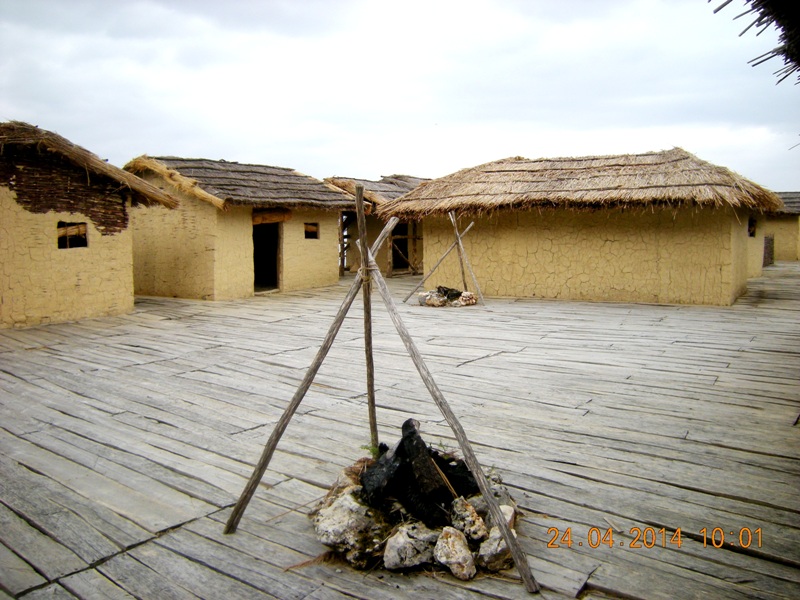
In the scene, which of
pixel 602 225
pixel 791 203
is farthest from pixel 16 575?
pixel 791 203

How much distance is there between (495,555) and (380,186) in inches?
624

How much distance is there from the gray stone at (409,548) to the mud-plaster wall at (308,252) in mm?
11367

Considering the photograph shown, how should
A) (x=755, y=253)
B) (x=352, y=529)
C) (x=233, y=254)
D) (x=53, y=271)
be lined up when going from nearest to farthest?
(x=352, y=529) → (x=53, y=271) → (x=233, y=254) → (x=755, y=253)

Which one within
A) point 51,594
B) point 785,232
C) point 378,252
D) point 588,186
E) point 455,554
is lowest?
point 51,594

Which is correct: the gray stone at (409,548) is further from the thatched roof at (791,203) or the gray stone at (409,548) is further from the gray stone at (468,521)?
the thatched roof at (791,203)

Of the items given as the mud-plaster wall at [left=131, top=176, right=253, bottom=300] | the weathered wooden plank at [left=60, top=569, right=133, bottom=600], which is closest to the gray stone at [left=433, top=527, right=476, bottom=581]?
the weathered wooden plank at [left=60, top=569, right=133, bottom=600]

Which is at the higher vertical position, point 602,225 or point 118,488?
point 602,225

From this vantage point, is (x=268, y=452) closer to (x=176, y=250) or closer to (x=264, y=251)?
(x=176, y=250)

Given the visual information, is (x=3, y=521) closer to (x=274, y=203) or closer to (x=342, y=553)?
(x=342, y=553)

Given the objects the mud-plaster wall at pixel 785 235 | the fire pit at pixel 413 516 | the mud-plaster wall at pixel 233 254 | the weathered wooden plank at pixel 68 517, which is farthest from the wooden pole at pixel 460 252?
the mud-plaster wall at pixel 785 235

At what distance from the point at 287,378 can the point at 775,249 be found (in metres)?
23.3

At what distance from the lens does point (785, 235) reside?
22922 mm

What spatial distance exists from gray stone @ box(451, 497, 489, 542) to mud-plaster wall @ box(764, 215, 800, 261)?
2422 cm

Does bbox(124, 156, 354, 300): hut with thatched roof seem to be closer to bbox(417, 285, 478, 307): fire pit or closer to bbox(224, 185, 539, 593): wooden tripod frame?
bbox(417, 285, 478, 307): fire pit
